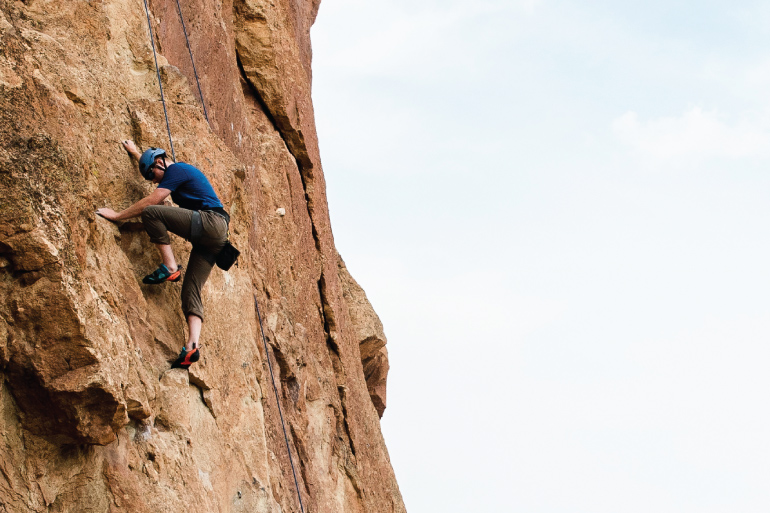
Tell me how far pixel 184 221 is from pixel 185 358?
1.31m

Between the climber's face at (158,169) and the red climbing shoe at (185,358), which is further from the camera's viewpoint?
the climber's face at (158,169)

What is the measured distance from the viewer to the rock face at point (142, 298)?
598cm

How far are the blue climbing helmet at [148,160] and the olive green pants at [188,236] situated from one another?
15.6 inches

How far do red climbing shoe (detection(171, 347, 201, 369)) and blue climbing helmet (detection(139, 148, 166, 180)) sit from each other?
5.55 feet

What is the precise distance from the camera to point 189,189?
26.5ft

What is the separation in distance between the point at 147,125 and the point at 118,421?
3.34 metres

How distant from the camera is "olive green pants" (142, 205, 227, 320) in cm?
764

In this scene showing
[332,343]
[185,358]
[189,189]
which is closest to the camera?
[185,358]

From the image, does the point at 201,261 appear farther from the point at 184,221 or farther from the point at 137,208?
the point at 137,208

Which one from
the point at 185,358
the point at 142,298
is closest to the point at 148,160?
the point at 142,298

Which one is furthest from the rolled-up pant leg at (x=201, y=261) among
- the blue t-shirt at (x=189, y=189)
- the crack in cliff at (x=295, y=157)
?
the crack in cliff at (x=295, y=157)

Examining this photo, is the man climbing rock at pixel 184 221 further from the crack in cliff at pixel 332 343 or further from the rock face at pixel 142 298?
the crack in cliff at pixel 332 343

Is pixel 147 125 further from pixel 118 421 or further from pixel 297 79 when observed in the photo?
pixel 297 79

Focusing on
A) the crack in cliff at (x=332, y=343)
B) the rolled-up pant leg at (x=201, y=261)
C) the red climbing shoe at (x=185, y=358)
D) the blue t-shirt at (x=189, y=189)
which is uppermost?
the crack in cliff at (x=332, y=343)
